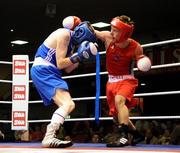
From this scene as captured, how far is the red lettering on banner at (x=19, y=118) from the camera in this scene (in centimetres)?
407

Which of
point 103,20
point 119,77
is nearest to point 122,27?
point 119,77

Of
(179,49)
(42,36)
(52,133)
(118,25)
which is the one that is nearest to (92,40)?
(118,25)

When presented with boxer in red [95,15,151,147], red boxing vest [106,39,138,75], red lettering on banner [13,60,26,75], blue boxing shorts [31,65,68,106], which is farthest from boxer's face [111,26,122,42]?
red lettering on banner [13,60,26,75]

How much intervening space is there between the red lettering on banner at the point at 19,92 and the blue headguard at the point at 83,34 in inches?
60.3

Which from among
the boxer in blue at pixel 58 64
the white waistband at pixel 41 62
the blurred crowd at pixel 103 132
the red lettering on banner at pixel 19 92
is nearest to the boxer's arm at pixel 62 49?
the boxer in blue at pixel 58 64

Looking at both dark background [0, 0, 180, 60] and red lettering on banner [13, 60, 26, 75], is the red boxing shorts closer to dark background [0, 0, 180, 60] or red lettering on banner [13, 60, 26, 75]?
red lettering on banner [13, 60, 26, 75]

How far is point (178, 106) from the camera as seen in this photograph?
8805 millimetres

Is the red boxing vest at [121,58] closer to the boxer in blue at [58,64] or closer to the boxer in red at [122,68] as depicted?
the boxer in red at [122,68]

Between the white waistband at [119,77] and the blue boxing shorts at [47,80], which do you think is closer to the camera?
the blue boxing shorts at [47,80]

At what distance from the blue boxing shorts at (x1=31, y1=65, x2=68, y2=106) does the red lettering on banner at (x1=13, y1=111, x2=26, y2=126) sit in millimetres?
1368

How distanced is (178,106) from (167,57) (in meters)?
1.49

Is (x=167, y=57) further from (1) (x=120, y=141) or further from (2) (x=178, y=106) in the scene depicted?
(1) (x=120, y=141)

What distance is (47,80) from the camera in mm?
2697

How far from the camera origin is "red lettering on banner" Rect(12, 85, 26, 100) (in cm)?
411
